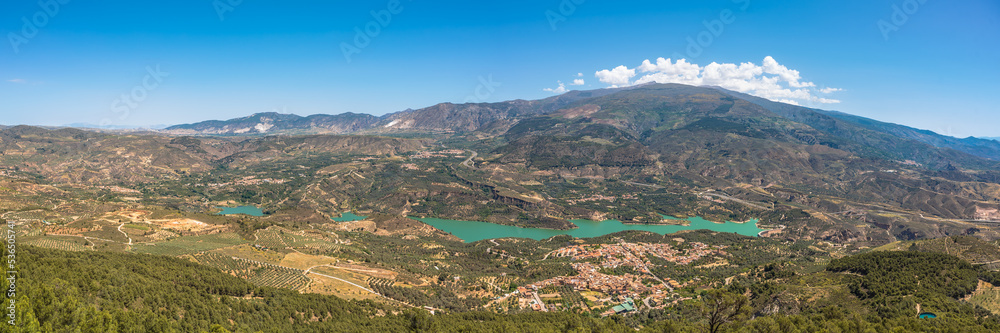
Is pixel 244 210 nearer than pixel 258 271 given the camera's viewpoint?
No

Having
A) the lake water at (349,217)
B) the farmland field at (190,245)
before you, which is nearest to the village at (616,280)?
the farmland field at (190,245)

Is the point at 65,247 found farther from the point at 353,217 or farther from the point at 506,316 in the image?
the point at 353,217

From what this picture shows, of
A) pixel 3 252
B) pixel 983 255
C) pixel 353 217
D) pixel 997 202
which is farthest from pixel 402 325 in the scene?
pixel 997 202

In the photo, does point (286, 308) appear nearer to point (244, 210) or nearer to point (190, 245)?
point (190, 245)

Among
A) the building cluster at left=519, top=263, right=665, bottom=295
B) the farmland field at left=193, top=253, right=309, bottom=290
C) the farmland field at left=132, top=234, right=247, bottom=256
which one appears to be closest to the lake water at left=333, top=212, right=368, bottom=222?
the farmland field at left=132, top=234, right=247, bottom=256

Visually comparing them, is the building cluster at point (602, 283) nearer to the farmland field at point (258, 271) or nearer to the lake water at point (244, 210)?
the farmland field at point (258, 271)

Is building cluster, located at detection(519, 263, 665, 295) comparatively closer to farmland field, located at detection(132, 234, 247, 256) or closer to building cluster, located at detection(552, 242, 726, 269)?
building cluster, located at detection(552, 242, 726, 269)

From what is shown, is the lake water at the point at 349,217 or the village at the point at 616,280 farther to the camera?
the lake water at the point at 349,217

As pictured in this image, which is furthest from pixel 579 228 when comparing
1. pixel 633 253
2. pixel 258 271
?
pixel 258 271

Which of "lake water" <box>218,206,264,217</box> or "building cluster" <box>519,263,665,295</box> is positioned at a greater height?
"building cluster" <box>519,263,665,295</box>
